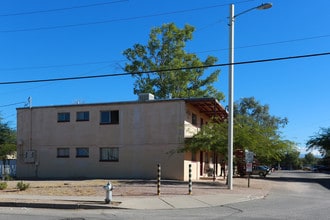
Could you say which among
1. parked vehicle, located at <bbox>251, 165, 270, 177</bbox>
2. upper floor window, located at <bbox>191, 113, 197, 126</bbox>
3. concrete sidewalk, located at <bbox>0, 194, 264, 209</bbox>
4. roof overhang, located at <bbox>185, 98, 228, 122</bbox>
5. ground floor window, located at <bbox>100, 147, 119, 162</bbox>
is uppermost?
roof overhang, located at <bbox>185, 98, 228, 122</bbox>

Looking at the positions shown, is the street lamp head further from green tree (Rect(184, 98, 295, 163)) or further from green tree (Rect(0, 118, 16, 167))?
green tree (Rect(0, 118, 16, 167))

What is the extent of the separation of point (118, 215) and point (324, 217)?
19.9 ft

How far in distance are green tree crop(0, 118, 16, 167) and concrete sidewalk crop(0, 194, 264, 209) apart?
75.5 feet

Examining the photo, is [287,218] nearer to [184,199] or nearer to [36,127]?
[184,199]

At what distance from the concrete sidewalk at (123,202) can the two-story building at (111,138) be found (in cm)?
1379

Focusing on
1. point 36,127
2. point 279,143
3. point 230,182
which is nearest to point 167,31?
point 36,127

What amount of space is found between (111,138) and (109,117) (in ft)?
5.25

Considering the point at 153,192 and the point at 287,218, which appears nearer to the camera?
the point at 287,218

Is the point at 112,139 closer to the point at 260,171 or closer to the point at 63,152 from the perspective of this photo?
the point at 63,152

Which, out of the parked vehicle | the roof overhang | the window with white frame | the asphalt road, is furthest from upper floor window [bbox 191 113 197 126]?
the asphalt road

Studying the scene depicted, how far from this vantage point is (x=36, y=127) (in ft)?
127

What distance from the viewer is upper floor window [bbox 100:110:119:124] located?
118ft

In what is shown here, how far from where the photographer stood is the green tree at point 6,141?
41.2 meters

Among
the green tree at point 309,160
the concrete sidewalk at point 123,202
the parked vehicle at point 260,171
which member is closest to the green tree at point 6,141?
the concrete sidewalk at point 123,202
